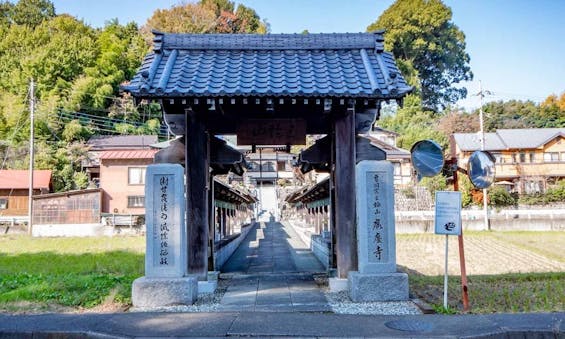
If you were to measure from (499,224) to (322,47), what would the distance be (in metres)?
28.6

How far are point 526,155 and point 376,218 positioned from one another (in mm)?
46524

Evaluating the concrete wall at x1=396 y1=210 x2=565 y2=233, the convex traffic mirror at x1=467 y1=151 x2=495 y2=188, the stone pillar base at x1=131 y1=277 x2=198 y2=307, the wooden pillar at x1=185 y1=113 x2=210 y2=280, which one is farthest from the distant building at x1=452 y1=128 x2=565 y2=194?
the stone pillar base at x1=131 y1=277 x2=198 y2=307

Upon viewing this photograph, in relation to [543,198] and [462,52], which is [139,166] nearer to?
[543,198]

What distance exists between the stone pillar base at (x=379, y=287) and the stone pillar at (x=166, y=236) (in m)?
2.97

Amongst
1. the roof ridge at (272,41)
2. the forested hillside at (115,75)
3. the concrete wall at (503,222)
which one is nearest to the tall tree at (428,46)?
the forested hillside at (115,75)

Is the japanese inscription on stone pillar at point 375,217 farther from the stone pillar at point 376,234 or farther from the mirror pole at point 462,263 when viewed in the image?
the mirror pole at point 462,263

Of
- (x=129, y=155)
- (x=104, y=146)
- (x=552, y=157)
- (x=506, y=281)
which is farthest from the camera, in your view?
(x=104, y=146)

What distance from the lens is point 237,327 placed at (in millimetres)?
5934

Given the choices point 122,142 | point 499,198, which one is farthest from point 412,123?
point 122,142

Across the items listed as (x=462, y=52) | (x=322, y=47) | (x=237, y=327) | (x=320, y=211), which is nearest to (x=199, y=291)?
(x=237, y=327)

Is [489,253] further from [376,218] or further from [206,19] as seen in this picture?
[206,19]

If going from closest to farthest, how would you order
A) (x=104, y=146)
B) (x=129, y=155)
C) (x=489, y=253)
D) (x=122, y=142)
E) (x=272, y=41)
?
(x=272, y=41) → (x=489, y=253) → (x=129, y=155) → (x=104, y=146) → (x=122, y=142)

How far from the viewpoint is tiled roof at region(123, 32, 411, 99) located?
8102 mm

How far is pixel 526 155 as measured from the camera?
47.9 meters
